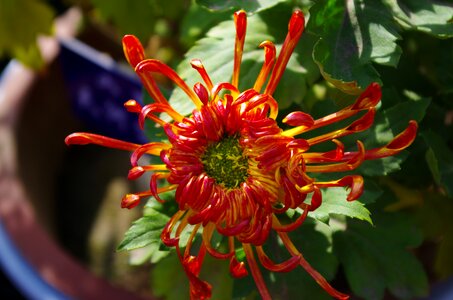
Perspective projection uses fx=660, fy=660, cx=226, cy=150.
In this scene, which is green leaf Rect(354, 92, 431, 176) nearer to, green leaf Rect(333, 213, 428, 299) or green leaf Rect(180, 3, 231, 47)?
green leaf Rect(333, 213, 428, 299)

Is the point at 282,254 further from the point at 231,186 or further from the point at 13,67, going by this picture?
the point at 13,67

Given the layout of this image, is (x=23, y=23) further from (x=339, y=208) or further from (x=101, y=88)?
(x=339, y=208)

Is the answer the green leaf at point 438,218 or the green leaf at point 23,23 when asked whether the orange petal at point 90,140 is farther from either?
the green leaf at point 23,23

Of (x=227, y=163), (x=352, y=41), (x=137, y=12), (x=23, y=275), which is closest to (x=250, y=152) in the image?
(x=227, y=163)

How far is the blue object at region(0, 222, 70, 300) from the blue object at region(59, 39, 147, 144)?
0.86 feet

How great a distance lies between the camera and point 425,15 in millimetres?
544

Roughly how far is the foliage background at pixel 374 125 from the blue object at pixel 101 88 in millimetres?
313

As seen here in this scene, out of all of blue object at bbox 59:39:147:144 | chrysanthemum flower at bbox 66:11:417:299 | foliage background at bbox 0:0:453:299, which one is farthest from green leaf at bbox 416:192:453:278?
blue object at bbox 59:39:147:144

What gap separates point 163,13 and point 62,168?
1.63ft

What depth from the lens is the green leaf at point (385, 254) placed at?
2.08 feet

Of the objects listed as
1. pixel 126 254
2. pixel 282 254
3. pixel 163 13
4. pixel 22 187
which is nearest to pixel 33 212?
pixel 22 187

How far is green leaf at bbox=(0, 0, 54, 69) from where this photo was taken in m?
0.94

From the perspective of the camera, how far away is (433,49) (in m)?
0.74

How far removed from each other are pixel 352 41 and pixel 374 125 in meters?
0.08
